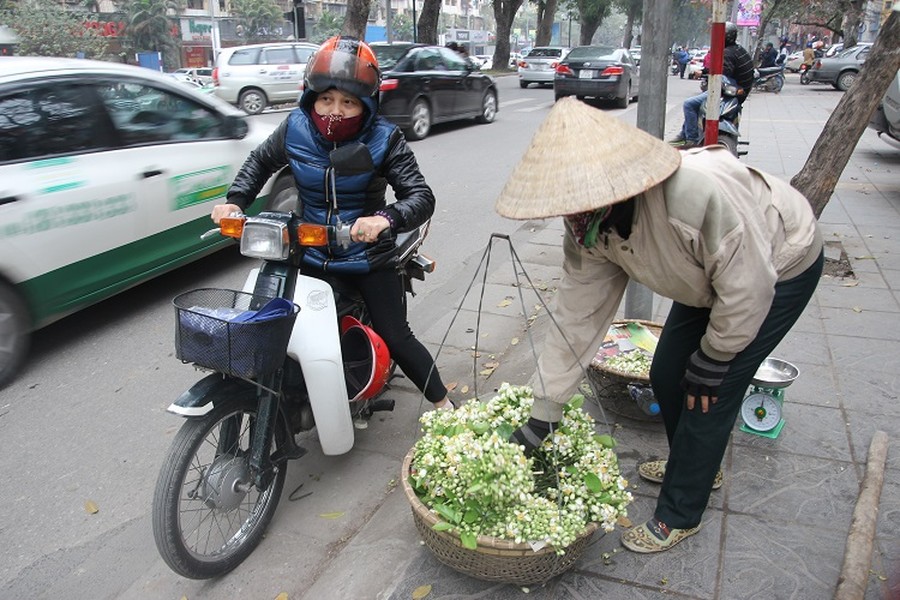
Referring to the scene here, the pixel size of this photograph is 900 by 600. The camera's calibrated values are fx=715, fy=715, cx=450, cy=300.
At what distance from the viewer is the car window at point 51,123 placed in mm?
3896

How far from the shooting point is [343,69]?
2.55 metres

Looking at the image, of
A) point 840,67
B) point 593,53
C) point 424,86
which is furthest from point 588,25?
point 424,86

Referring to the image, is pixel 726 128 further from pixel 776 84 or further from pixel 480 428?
pixel 776 84

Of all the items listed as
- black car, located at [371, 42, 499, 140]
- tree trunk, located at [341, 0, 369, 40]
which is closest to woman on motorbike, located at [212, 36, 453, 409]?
black car, located at [371, 42, 499, 140]

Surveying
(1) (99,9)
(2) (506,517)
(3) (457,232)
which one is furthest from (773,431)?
(1) (99,9)

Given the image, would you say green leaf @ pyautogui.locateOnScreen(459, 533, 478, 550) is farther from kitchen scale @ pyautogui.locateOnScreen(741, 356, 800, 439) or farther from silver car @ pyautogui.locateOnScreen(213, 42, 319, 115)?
silver car @ pyautogui.locateOnScreen(213, 42, 319, 115)

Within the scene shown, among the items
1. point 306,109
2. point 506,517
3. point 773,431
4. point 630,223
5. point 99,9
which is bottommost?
point 773,431

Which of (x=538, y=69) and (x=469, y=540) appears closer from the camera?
(x=469, y=540)

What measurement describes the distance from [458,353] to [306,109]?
1.94m

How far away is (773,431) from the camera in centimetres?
312

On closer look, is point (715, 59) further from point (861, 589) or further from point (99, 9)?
point (99, 9)

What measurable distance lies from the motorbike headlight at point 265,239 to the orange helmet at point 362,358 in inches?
23.5

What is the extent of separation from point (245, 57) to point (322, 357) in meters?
17.1

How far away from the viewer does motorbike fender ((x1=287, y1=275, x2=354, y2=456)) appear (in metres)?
2.62
